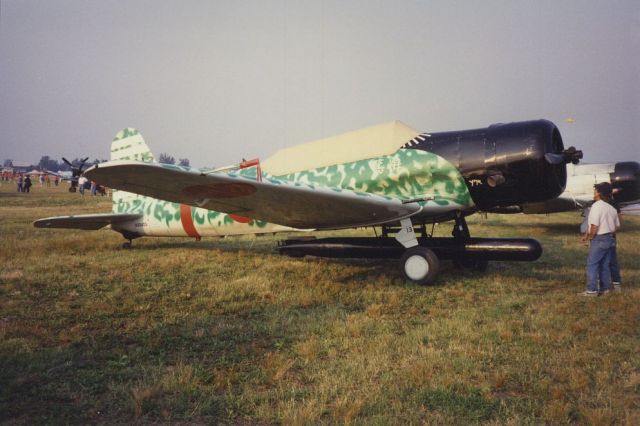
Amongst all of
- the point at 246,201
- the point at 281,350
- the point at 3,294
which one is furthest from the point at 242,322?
the point at 3,294

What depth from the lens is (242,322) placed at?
389 centimetres

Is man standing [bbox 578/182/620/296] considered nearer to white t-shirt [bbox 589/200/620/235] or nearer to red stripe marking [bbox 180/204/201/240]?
white t-shirt [bbox 589/200/620/235]

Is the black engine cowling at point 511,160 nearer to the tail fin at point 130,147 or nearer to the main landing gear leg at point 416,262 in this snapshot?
the main landing gear leg at point 416,262

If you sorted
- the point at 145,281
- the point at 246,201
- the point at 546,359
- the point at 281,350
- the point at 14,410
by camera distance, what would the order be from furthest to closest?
the point at 145,281 < the point at 246,201 < the point at 281,350 < the point at 546,359 < the point at 14,410

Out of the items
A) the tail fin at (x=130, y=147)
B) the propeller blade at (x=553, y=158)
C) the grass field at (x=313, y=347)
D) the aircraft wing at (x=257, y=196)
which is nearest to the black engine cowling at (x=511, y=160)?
the propeller blade at (x=553, y=158)

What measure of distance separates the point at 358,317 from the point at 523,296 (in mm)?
2074

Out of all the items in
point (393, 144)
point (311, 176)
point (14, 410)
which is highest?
point (393, 144)

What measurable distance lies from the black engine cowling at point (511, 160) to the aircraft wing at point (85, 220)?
6.03 meters

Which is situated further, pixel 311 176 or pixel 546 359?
pixel 311 176

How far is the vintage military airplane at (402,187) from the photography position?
190 inches

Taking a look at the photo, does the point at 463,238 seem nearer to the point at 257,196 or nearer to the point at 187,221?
the point at 257,196

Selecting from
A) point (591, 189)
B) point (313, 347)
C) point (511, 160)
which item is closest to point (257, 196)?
point (313, 347)

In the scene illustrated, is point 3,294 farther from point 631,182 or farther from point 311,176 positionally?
point 631,182

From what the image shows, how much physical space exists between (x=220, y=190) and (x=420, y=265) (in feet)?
8.44
